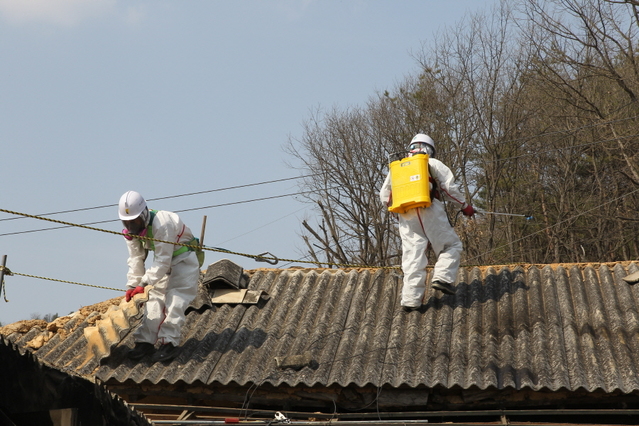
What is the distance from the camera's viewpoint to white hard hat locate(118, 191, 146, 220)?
318 inches

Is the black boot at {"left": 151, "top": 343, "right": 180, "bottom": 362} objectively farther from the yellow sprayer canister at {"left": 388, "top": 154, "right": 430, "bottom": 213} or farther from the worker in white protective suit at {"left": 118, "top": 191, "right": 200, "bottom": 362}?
the yellow sprayer canister at {"left": 388, "top": 154, "right": 430, "bottom": 213}

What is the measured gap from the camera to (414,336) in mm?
7957

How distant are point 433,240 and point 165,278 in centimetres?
312

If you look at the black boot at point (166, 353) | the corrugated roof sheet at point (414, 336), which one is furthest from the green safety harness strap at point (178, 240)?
the black boot at point (166, 353)

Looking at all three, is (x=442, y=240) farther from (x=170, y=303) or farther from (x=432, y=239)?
(x=170, y=303)

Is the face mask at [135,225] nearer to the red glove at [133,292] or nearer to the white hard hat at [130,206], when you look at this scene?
the white hard hat at [130,206]

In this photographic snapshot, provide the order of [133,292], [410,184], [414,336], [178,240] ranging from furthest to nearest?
[410,184], [178,240], [133,292], [414,336]

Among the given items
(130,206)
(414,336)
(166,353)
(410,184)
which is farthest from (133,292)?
(410,184)

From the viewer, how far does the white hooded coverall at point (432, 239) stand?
28.6 feet

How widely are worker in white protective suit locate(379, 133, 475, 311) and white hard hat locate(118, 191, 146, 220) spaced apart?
2.79 meters

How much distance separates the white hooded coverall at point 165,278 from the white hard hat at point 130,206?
12.0 inches

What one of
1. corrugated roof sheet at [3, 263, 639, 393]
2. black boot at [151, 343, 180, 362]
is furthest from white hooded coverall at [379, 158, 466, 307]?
black boot at [151, 343, 180, 362]

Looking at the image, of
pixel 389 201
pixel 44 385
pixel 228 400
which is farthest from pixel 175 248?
pixel 44 385

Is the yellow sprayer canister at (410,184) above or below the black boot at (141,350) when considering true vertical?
above
